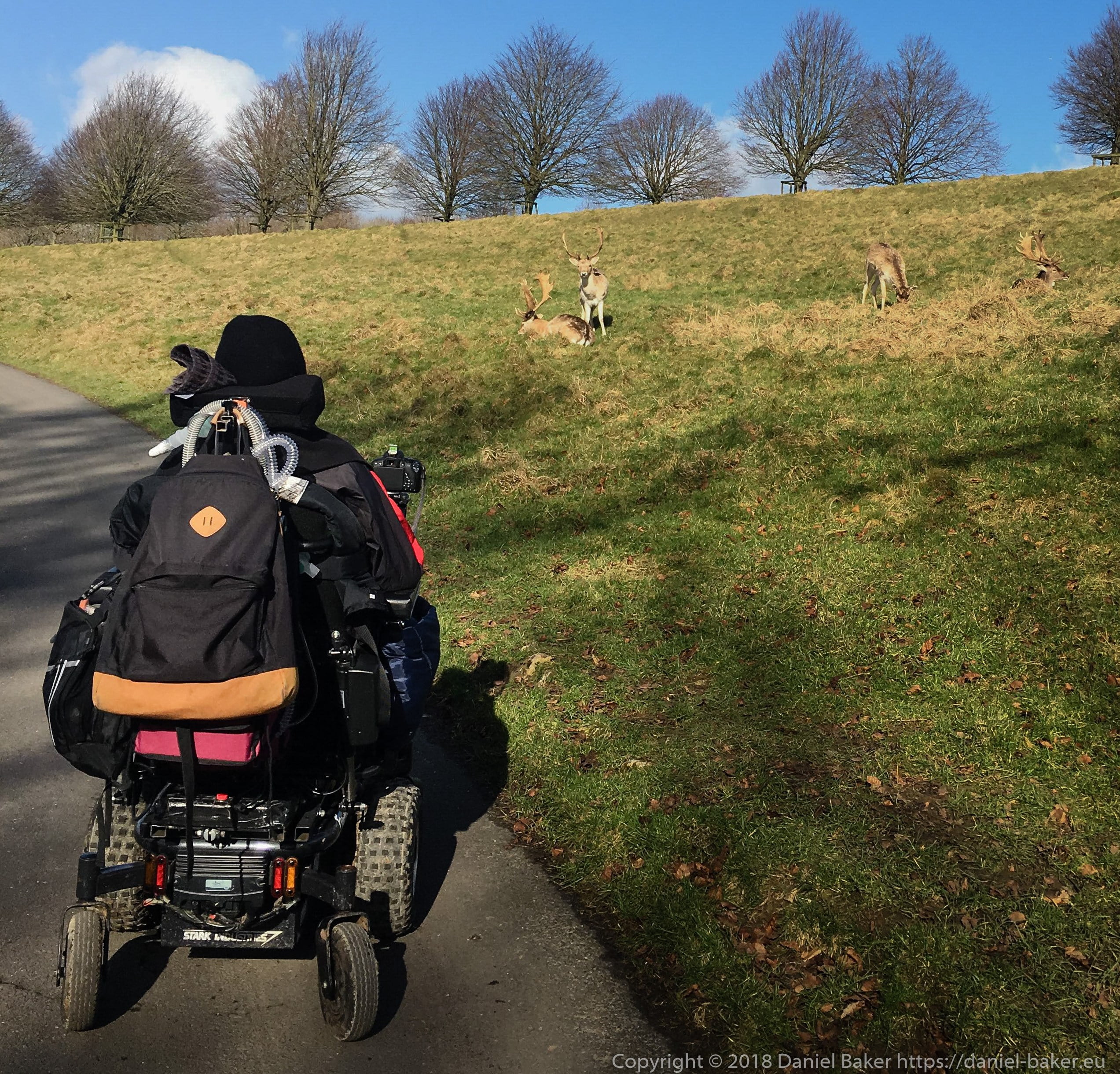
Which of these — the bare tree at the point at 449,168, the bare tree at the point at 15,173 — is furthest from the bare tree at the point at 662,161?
the bare tree at the point at 15,173

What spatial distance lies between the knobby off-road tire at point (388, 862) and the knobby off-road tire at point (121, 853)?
0.76 m

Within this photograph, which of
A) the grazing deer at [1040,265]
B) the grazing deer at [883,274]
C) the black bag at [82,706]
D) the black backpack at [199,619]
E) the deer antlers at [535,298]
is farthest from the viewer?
the deer antlers at [535,298]

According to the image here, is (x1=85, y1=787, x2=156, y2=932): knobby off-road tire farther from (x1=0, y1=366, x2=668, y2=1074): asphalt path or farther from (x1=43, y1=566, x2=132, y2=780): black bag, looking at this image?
(x1=43, y1=566, x2=132, y2=780): black bag

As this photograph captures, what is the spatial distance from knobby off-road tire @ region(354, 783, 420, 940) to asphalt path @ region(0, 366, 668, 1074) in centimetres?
23

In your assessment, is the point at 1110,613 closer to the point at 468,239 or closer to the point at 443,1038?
the point at 443,1038

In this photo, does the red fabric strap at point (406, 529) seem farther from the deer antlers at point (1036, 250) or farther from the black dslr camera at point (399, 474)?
the deer antlers at point (1036, 250)

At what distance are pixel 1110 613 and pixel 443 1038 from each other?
467cm

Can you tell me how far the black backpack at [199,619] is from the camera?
2.67 metres

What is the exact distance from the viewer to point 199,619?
105 inches

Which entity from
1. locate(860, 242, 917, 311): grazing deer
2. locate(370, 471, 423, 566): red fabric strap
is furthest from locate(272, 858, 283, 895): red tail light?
locate(860, 242, 917, 311): grazing deer

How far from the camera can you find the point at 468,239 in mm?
34031

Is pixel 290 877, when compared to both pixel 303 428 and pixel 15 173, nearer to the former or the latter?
pixel 303 428

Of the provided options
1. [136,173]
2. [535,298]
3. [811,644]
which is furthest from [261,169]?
[811,644]

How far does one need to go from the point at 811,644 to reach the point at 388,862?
3.51 meters
